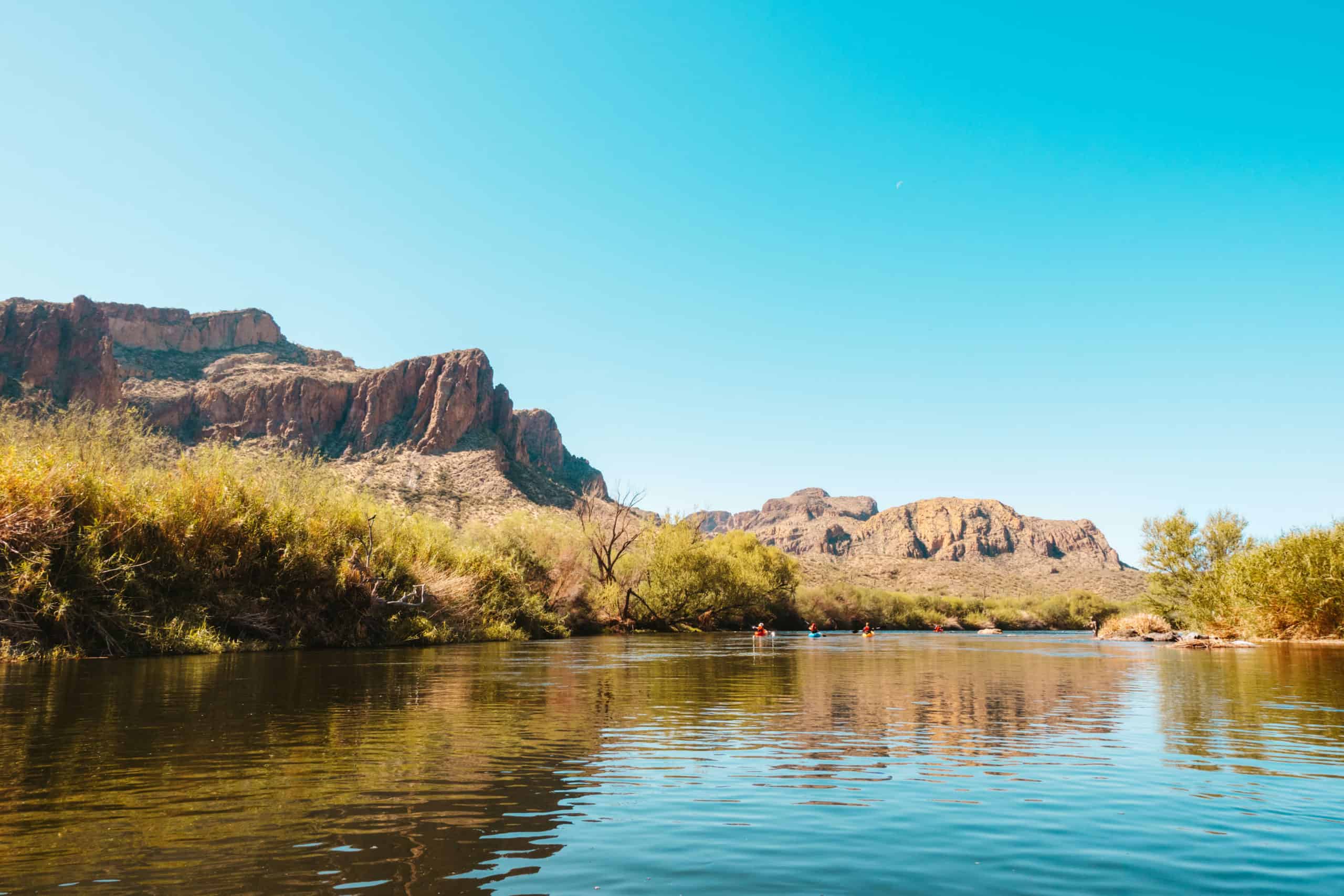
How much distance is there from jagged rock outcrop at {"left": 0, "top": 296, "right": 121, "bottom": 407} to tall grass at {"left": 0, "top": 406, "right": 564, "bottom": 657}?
113m

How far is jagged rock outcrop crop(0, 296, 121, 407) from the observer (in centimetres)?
12688

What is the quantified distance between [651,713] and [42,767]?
355 inches

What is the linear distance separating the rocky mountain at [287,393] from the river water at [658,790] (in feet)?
286

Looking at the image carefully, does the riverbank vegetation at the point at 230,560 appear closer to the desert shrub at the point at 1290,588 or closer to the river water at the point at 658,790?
the river water at the point at 658,790

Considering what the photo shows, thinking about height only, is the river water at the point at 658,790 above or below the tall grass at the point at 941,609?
above

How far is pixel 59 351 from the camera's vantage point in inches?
5192

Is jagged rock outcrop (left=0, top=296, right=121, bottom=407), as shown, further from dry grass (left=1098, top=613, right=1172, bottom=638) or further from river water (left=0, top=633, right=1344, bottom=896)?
dry grass (left=1098, top=613, right=1172, bottom=638)

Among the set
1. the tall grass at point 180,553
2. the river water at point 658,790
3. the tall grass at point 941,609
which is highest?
the tall grass at point 180,553

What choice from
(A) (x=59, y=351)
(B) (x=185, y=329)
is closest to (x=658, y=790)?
(A) (x=59, y=351)

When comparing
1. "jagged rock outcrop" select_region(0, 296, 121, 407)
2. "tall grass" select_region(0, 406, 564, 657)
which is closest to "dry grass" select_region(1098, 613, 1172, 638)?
"tall grass" select_region(0, 406, 564, 657)

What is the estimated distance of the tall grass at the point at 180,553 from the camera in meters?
23.9

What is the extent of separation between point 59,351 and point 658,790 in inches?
6367

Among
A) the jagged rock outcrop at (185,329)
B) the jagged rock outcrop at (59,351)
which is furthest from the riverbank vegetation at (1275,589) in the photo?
the jagged rock outcrop at (185,329)

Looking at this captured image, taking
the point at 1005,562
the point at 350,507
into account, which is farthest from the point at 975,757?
the point at 1005,562
